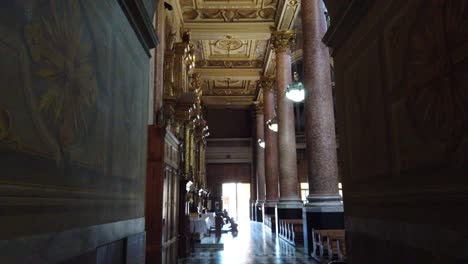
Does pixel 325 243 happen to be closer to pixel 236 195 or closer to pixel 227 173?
pixel 227 173

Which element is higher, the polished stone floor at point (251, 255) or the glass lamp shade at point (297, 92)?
the glass lamp shade at point (297, 92)

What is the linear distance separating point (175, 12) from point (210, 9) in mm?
1895

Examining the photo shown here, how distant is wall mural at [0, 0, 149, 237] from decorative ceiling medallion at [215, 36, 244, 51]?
12829mm

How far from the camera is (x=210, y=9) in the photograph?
13086 millimetres

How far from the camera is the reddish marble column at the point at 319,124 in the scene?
7766 millimetres

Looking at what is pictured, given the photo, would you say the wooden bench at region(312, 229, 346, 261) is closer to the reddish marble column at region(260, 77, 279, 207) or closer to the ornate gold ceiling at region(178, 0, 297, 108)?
the ornate gold ceiling at region(178, 0, 297, 108)

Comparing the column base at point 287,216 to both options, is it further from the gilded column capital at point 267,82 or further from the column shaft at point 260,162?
the column shaft at point 260,162

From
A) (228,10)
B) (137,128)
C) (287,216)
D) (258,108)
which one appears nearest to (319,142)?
(287,216)

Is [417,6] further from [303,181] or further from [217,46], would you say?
[303,181]

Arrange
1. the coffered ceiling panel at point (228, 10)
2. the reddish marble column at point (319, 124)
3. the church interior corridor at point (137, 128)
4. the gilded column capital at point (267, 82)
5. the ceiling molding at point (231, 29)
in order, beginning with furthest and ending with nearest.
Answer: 1. the gilded column capital at point (267, 82)
2. the ceiling molding at point (231, 29)
3. the coffered ceiling panel at point (228, 10)
4. the reddish marble column at point (319, 124)
5. the church interior corridor at point (137, 128)

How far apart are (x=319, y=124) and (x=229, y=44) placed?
9.33 metres

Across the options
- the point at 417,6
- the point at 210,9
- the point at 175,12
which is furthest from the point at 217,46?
the point at 417,6

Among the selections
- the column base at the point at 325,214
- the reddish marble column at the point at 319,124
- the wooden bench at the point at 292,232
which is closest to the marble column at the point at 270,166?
the wooden bench at the point at 292,232

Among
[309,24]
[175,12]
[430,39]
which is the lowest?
[430,39]
